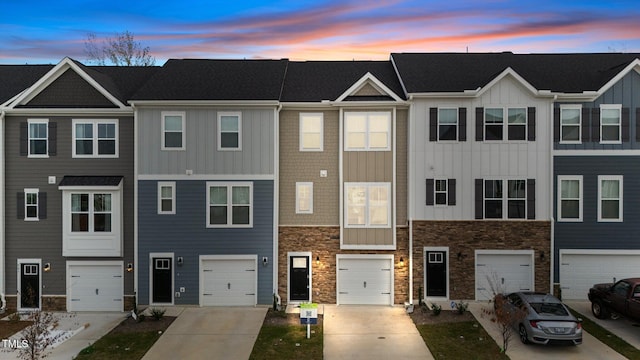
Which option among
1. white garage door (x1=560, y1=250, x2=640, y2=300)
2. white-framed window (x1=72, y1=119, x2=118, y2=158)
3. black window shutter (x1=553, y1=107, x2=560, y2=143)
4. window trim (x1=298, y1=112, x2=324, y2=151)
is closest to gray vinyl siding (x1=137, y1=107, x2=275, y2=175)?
window trim (x1=298, y1=112, x2=324, y2=151)

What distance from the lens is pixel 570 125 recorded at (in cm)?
1866

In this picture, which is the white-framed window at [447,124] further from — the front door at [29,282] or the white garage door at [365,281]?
the front door at [29,282]

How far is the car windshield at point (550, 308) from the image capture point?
13953mm

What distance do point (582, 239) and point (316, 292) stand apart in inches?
452

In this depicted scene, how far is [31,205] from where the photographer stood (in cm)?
1888

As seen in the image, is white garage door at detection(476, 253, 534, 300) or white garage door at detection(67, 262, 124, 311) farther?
white garage door at detection(67, 262, 124, 311)

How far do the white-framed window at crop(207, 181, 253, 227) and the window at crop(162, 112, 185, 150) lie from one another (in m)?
2.19

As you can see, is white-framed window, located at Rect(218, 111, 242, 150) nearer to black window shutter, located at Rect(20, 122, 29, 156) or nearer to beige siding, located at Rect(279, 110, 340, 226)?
beige siding, located at Rect(279, 110, 340, 226)

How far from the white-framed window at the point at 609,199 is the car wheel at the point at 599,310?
150 inches

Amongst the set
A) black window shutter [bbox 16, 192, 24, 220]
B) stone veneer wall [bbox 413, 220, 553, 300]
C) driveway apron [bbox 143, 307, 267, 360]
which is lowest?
driveway apron [bbox 143, 307, 267, 360]

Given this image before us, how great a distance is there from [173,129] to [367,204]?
8729mm

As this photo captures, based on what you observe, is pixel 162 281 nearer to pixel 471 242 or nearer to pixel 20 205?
pixel 20 205

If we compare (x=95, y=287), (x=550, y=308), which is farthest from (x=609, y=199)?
(x=95, y=287)

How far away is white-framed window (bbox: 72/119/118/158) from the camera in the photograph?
1881 cm
